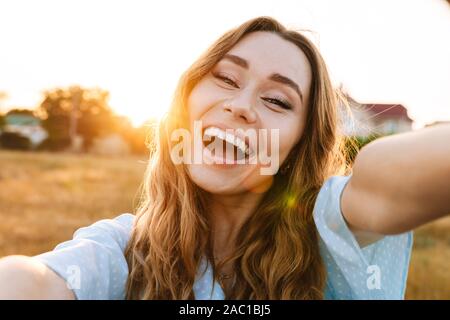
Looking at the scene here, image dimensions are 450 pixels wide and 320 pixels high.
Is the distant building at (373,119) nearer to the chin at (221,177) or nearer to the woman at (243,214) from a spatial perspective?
the woman at (243,214)

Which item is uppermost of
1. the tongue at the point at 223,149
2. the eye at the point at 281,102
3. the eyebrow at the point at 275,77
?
the eyebrow at the point at 275,77

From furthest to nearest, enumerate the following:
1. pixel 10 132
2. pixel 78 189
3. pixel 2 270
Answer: pixel 10 132 → pixel 78 189 → pixel 2 270

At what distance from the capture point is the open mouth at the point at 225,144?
180 cm

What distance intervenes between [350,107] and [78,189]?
954 centimetres

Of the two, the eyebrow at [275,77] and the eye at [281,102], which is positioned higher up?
the eyebrow at [275,77]

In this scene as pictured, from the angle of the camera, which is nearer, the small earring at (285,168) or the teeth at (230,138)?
the teeth at (230,138)

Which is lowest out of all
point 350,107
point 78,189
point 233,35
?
point 78,189

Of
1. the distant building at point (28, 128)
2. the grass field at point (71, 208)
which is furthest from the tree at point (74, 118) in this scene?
the grass field at point (71, 208)

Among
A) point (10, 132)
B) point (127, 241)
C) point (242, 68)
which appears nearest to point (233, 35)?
point (242, 68)

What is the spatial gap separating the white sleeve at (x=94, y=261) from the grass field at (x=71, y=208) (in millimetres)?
911

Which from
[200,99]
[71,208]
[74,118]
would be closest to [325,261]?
[200,99]
